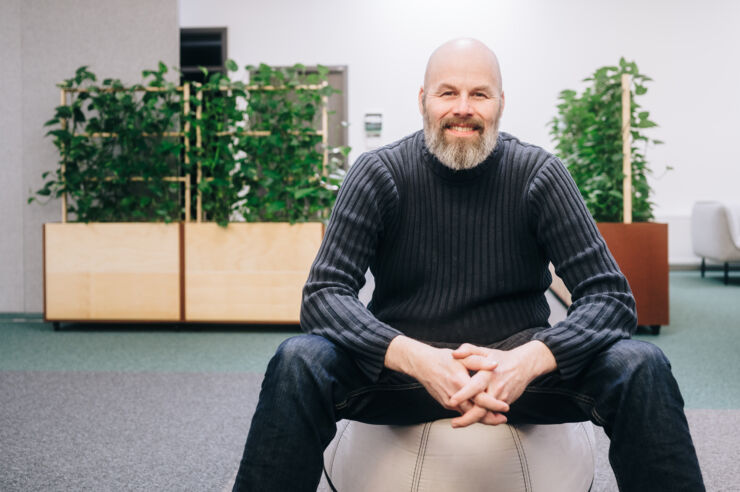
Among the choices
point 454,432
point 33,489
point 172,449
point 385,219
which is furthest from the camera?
point 172,449

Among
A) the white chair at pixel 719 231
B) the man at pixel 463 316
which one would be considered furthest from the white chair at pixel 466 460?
the white chair at pixel 719 231

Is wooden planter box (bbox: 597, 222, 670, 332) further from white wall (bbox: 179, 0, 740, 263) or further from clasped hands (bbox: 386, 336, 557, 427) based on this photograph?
white wall (bbox: 179, 0, 740, 263)

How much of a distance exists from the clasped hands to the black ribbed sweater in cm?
17

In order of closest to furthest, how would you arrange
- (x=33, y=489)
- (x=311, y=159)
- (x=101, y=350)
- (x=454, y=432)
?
(x=454, y=432) → (x=33, y=489) → (x=101, y=350) → (x=311, y=159)

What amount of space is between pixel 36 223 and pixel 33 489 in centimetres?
299

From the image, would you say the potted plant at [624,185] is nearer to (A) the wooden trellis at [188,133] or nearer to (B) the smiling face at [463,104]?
(A) the wooden trellis at [188,133]

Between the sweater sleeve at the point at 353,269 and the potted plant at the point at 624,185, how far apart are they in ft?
8.09

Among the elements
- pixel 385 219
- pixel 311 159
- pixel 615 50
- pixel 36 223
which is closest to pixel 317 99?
pixel 311 159

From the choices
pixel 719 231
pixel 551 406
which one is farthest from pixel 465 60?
pixel 719 231

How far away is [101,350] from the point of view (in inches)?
133

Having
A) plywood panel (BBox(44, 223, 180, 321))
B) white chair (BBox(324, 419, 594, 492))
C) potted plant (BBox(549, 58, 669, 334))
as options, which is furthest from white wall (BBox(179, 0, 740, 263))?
white chair (BBox(324, 419, 594, 492))

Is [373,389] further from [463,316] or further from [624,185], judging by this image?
[624,185]

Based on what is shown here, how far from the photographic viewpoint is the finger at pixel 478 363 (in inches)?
45.4

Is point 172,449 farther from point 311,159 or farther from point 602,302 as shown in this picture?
point 311,159
